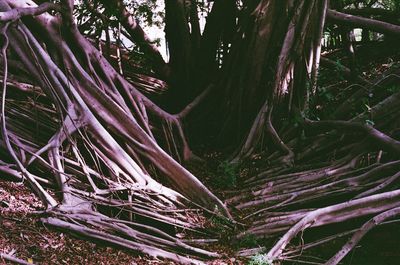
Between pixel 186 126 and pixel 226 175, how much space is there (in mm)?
850

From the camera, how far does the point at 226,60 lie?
17.8 feet

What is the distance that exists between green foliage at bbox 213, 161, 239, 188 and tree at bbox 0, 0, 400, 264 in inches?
4.5

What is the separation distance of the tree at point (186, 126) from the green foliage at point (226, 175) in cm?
11

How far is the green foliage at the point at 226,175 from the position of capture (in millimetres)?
4406

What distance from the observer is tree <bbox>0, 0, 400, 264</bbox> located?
3.51 m

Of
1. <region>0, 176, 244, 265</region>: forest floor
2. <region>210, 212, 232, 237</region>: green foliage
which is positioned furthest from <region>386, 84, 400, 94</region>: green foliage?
<region>0, 176, 244, 265</region>: forest floor

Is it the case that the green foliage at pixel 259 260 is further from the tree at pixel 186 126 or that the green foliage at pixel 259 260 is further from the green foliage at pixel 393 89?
the green foliage at pixel 393 89

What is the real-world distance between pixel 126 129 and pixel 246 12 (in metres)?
1.75

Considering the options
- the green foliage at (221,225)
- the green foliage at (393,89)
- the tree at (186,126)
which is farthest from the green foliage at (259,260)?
the green foliage at (393,89)

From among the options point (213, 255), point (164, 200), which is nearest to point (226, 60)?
point (164, 200)

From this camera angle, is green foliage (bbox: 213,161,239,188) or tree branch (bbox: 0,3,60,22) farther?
green foliage (bbox: 213,161,239,188)

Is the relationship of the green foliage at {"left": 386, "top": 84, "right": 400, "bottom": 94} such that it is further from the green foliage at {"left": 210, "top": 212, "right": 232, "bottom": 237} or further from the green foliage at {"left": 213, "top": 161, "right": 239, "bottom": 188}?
the green foliage at {"left": 210, "top": 212, "right": 232, "bottom": 237}

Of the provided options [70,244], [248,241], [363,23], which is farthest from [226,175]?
[363,23]

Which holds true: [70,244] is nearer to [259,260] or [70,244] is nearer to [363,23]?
[259,260]
